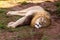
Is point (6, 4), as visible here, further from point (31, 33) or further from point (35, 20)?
point (31, 33)

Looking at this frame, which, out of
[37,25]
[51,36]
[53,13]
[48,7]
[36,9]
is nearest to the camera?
[51,36]

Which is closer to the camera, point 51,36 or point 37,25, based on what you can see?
point 51,36

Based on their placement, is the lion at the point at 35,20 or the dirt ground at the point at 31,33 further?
the lion at the point at 35,20

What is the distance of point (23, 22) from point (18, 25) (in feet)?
0.59

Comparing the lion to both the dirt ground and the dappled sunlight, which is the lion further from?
the dappled sunlight

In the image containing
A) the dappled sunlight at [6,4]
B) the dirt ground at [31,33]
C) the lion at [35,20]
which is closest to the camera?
the dirt ground at [31,33]

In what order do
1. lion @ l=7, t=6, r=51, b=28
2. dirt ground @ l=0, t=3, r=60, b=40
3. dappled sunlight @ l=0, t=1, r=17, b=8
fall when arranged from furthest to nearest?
dappled sunlight @ l=0, t=1, r=17, b=8 < lion @ l=7, t=6, r=51, b=28 < dirt ground @ l=0, t=3, r=60, b=40

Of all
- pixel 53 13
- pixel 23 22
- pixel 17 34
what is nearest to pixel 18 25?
pixel 23 22

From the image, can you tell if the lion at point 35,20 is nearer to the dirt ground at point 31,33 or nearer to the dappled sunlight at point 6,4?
the dirt ground at point 31,33

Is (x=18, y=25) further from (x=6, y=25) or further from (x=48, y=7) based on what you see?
(x=48, y=7)

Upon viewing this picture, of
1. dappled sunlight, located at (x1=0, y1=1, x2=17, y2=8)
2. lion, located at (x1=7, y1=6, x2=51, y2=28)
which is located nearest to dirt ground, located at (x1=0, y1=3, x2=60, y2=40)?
lion, located at (x1=7, y1=6, x2=51, y2=28)

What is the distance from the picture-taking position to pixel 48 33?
250 inches

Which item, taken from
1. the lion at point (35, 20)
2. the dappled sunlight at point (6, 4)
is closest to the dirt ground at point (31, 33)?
the lion at point (35, 20)

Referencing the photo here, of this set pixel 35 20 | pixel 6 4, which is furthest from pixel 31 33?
pixel 6 4
